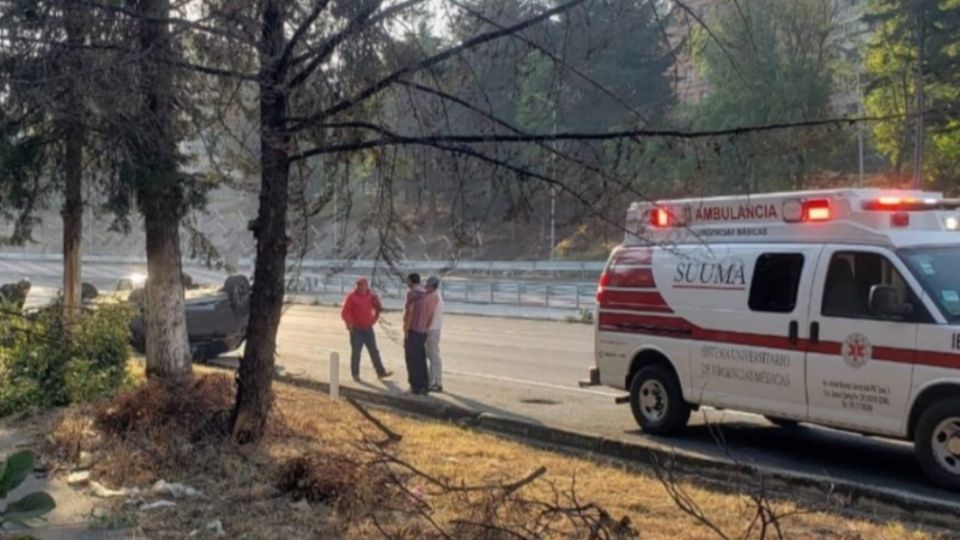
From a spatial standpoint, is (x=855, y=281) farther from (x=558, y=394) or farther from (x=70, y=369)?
(x=70, y=369)

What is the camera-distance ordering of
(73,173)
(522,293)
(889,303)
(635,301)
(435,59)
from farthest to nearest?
(522,293), (73,173), (635,301), (889,303), (435,59)

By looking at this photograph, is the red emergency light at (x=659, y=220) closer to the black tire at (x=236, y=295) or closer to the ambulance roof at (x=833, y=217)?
the ambulance roof at (x=833, y=217)

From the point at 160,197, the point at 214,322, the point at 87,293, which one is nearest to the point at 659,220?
the point at 160,197

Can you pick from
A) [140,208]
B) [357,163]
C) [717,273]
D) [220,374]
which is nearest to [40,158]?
[140,208]

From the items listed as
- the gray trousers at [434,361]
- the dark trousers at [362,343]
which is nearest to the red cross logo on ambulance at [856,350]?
the gray trousers at [434,361]

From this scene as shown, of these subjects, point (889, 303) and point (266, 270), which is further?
point (266, 270)

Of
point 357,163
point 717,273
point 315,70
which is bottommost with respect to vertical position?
point 717,273

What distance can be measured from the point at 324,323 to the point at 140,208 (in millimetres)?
19056

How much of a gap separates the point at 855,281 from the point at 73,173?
8597mm

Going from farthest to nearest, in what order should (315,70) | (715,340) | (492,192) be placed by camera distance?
(715,340)
(315,70)
(492,192)

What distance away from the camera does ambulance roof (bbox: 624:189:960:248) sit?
8938mm

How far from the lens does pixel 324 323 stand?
3027 centimetres

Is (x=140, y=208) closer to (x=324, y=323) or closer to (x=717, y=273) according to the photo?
(x=717, y=273)

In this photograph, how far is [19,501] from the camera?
9.69ft
